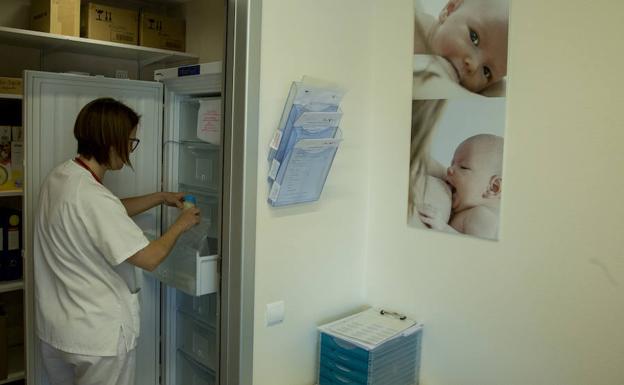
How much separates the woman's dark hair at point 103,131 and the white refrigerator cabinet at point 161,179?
1.26ft

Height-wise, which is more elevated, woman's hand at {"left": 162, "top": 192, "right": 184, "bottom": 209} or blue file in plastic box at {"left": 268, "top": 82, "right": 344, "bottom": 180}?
blue file in plastic box at {"left": 268, "top": 82, "right": 344, "bottom": 180}

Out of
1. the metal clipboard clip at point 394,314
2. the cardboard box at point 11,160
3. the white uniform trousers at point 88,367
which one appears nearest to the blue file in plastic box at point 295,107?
the metal clipboard clip at point 394,314

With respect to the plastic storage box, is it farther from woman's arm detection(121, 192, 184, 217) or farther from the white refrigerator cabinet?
woman's arm detection(121, 192, 184, 217)

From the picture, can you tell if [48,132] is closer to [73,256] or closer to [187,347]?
[73,256]

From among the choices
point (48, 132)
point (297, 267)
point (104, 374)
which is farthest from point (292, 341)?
point (48, 132)

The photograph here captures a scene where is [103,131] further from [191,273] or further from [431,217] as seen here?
[431,217]

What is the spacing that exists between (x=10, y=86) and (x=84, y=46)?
14.5 inches

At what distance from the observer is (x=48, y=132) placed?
2.26m

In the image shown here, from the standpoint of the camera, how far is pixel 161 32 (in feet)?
8.58

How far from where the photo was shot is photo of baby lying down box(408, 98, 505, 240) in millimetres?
1772

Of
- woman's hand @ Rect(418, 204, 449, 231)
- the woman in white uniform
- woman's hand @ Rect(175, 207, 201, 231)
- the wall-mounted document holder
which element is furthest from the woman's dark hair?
woman's hand @ Rect(418, 204, 449, 231)

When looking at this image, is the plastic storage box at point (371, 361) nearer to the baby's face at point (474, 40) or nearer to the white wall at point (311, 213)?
the white wall at point (311, 213)

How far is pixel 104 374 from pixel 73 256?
445mm

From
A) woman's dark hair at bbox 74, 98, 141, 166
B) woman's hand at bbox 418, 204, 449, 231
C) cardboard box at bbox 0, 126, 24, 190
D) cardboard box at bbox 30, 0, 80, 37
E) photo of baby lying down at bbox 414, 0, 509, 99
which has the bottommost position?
woman's hand at bbox 418, 204, 449, 231
